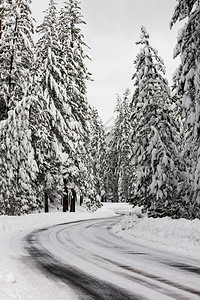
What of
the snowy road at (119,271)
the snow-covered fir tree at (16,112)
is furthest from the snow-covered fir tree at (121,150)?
the snowy road at (119,271)

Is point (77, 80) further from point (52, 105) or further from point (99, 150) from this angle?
point (99, 150)

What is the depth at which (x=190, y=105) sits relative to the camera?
13.8 metres

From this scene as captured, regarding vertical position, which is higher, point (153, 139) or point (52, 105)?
point (52, 105)

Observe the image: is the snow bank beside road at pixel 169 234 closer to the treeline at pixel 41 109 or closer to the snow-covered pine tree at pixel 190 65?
the snow-covered pine tree at pixel 190 65

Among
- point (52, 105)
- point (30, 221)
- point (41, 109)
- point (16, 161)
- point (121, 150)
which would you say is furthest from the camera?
point (121, 150)

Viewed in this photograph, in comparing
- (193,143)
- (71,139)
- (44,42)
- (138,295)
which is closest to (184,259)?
(138,295)

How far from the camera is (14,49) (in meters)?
24.0

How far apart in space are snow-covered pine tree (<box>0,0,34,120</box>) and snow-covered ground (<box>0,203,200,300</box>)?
350 inches

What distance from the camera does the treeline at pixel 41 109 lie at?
2255cm

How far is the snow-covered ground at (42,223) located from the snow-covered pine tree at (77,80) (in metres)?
9.28

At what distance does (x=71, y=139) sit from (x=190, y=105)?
1774 centimetres

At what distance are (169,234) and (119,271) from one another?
19.8 ft

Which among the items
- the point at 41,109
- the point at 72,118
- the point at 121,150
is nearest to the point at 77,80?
the point at 72,118

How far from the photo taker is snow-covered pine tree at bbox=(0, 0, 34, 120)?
78.9 ft
